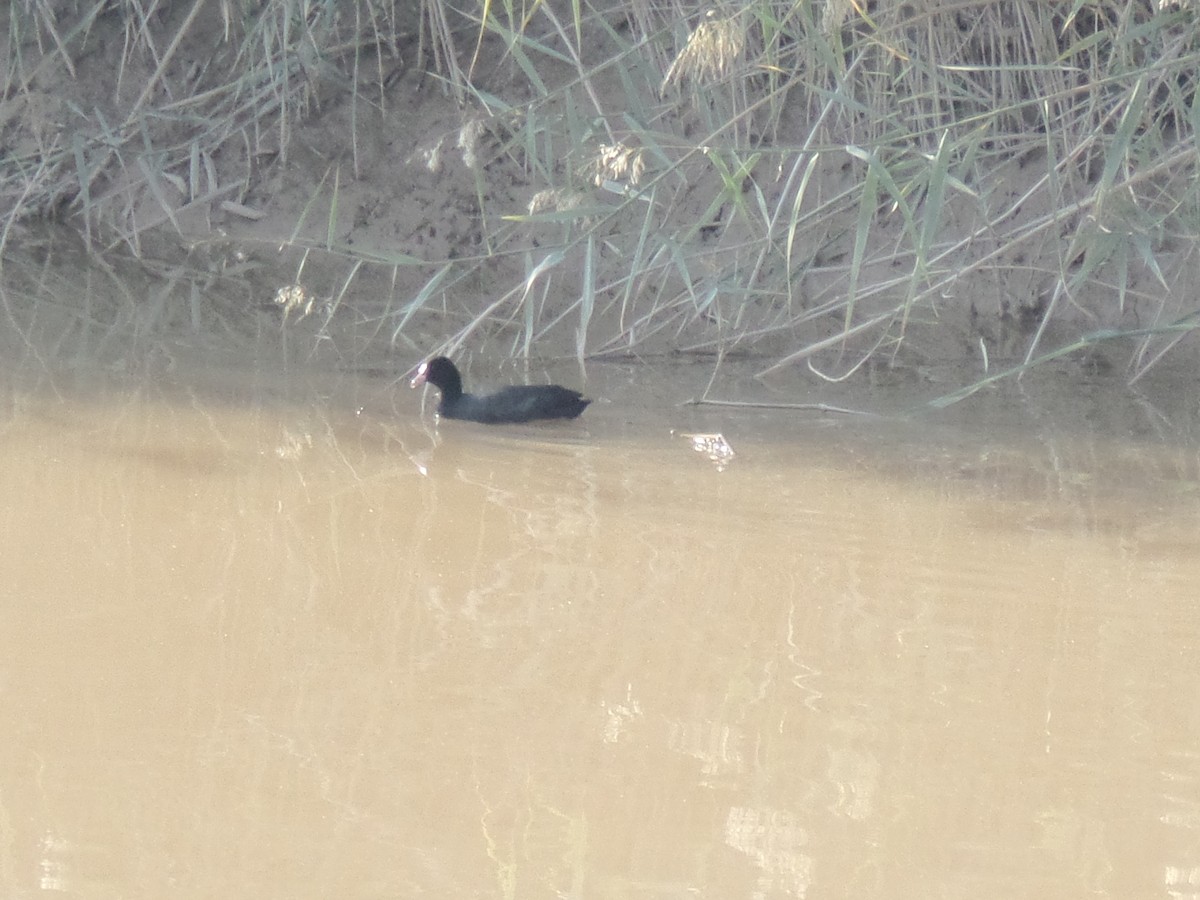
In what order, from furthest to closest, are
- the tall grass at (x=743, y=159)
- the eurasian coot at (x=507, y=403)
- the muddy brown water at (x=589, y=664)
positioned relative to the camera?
the eurasian coot at (x=507, y=403) → the tall grass at (x=743, y=159) → the muddy brown water at (x=589, y=664)

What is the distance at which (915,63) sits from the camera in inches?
193

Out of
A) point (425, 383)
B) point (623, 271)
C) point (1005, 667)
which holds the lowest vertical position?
point (1005, 667)

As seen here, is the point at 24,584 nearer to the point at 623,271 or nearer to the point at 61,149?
the point at 623,271

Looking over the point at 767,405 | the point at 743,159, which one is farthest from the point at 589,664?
the point at 743,159

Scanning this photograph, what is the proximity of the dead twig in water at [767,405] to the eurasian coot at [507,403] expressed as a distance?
0.37 meters

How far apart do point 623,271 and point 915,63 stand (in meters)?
1.86

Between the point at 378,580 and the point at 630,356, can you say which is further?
the point at 630,356

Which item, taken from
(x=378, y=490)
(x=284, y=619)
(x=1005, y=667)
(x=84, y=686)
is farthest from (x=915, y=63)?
(x=84, y=686)

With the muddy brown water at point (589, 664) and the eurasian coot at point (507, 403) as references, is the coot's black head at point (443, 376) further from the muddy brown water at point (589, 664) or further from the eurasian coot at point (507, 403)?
the muddy brown water at point (589, 664)

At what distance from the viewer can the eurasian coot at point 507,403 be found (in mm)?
4949

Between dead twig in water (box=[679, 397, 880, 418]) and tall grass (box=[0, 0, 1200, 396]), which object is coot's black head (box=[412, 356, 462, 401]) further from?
dead twig in water (box=[679, 397, 880, 418])

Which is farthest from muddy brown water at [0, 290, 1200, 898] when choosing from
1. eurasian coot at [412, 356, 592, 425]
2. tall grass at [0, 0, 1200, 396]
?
tall grass at [0, 0, 1200, 396]

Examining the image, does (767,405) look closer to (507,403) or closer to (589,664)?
(507,403)

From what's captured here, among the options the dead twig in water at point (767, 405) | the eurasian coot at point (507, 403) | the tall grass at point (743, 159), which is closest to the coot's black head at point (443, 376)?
the eurasian coot at point (507, 403)
